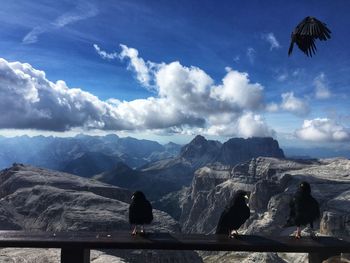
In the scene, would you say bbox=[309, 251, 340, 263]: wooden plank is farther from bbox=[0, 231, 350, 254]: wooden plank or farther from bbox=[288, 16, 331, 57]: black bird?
bbox=[288, 16, 331, 57]: black bird

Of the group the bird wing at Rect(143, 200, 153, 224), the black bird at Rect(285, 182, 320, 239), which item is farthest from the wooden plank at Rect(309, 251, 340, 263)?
the bird wing at Rect(143, 200, 153, 224)

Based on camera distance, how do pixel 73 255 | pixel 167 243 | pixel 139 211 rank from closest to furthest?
pixel 167 243
pixel 73 255
pixel 139 211

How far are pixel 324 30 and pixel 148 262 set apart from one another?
105 meters

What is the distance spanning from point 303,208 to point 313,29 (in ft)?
18.4

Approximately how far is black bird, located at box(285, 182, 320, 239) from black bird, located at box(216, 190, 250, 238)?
1588mm

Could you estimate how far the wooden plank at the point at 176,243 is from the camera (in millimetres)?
11586

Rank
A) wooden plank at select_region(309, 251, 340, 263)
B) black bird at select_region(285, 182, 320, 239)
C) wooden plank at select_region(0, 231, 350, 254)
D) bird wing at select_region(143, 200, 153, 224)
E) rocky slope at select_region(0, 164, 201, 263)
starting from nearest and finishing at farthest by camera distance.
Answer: wooden plank at select_region(0, 231, 350, 254)
wooden plank at select_region(309, 251, 340, 263)
black bird at select_region(285, 182, 320, 239)
bird wing at select_region(143, 200, 153, 224)
rocky slope at select_region(0, 164, 201, 263)

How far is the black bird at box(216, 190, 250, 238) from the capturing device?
46.2 ft

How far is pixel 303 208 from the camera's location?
48.2 ft

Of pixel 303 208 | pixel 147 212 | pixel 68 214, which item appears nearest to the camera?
pixel 303 208

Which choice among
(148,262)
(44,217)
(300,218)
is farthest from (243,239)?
(44,217)

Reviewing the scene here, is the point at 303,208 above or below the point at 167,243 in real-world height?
above

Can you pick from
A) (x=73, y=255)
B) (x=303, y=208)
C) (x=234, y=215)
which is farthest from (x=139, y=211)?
(x=303, y=208)

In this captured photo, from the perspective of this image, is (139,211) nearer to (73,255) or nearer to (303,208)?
(73,255)
